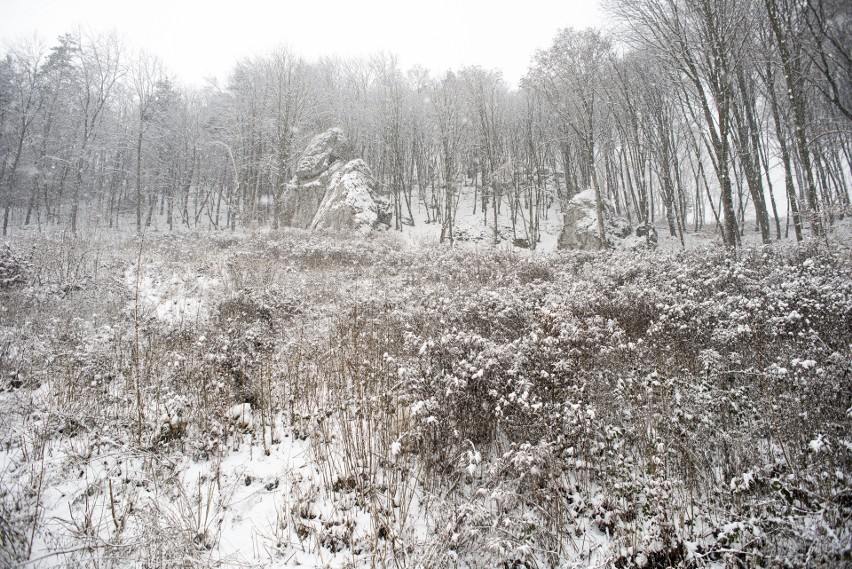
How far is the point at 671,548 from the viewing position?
2.85m

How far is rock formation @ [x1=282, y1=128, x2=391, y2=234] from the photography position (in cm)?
2259

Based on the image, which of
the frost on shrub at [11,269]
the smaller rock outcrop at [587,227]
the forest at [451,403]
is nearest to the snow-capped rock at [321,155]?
the forest at [451,403]

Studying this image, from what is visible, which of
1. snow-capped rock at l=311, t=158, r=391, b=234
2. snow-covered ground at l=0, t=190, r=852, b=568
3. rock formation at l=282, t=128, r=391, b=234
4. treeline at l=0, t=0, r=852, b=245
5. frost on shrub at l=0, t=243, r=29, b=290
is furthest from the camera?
rock formation at l=282, t=128, r=391, b=234

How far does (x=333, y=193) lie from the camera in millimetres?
23797

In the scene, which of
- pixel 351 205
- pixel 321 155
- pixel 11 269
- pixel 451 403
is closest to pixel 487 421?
pixel 451 403

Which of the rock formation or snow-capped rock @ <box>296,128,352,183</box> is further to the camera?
snow-capped rock @ <box>296,128,352,183</box>

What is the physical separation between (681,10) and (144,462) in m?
18.1

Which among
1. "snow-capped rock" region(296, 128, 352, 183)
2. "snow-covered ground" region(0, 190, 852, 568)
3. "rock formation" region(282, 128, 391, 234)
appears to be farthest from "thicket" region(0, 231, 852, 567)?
"snow-capped rock" region(296, 128, 352, 183)

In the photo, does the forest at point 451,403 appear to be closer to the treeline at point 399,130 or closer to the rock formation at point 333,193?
the treeline at point 399,130

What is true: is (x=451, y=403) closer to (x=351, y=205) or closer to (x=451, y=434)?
(x=451, y=434)

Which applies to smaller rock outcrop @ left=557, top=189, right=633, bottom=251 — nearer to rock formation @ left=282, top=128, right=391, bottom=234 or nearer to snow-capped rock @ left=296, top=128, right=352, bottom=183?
rock formation @ left=282, top=128, right=391, bottom=234

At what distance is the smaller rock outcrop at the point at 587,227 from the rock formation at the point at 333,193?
1184 cm

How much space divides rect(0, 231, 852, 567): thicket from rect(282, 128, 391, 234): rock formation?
591 inches

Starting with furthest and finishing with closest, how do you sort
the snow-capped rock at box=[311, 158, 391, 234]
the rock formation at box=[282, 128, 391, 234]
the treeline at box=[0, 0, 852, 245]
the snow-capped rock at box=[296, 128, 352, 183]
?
the snow-capped rock at box=[296, 128, 352, 183] → the rock formation at box=[282, 128, 391, 234] → the snow-capped rock at box=[311, 158, 391, 234] → the treeline at box=[0, 0, 852, 245]
